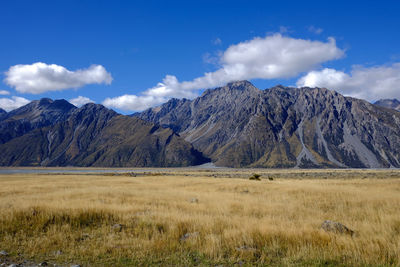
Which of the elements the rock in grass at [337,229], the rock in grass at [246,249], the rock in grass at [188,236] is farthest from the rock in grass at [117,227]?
the rock in grass at [337,229]

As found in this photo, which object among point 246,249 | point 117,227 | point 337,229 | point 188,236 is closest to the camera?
point 246,249

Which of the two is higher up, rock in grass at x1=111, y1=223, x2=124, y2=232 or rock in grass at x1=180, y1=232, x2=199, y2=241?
rock in grass at x1=180, y1=232, x2=199, y2=241

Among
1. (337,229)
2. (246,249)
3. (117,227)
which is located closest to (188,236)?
(246,249)

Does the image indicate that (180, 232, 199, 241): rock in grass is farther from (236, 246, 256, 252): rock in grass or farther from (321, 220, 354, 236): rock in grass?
(321, 220, 354, 236): rock in grass

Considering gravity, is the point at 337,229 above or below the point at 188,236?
above

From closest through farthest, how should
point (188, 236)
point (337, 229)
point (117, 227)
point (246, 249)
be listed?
point (246, 249) → point (188, 236) → point (337, 229) → point (117, 227)

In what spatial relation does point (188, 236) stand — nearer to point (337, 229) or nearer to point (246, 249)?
point (246, 249)

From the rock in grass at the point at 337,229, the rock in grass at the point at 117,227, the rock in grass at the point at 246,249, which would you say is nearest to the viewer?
the rock in grass at the point at 246,249

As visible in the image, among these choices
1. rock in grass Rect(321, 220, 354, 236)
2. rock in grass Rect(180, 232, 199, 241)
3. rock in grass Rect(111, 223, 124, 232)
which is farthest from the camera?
rock in grass Rect(111, 223, 124, 232)

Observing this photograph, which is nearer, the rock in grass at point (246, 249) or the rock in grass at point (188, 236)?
the rock in grass at point (246, 249)

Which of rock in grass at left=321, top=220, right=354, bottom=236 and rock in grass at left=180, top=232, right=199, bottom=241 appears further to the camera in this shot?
rock in grass at left=321, top=220, right=354, bottom=236

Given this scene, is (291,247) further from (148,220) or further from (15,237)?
(15,237)

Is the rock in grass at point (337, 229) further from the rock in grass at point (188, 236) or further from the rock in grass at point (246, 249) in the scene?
the rock in grass at point (188, 236)

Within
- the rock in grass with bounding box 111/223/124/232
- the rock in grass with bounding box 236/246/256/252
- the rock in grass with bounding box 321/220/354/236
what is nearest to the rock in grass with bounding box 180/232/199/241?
the rock in grass with bounding box 236/246/256/252
